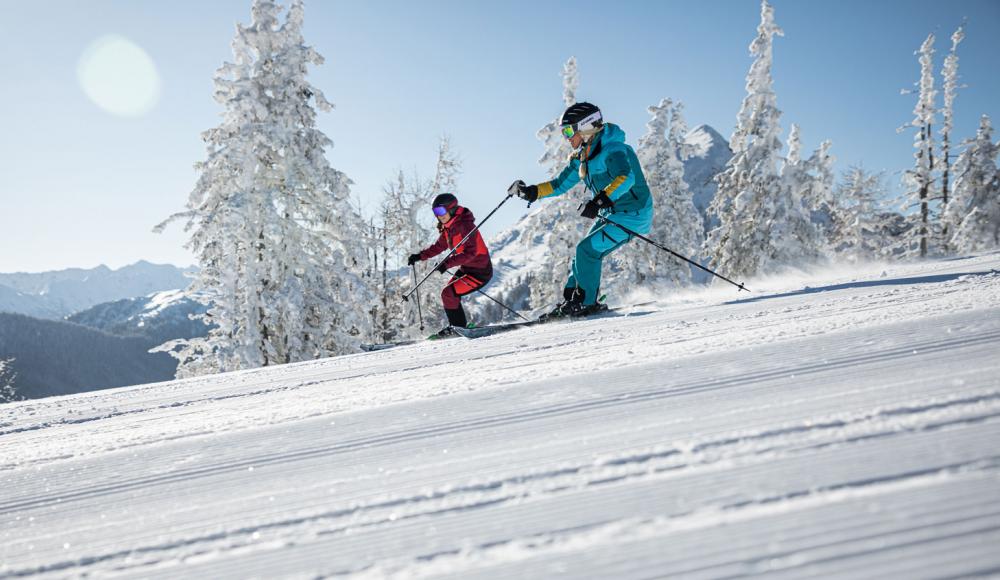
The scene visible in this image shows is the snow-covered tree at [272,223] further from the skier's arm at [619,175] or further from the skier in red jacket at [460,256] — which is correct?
the skier's arm at [619,175]

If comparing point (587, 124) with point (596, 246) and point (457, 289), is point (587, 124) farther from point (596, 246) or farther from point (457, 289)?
point (457, 289)

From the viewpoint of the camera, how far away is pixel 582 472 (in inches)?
41.0

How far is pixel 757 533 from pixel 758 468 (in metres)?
0.22

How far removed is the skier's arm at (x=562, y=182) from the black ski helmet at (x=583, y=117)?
0.42 meters

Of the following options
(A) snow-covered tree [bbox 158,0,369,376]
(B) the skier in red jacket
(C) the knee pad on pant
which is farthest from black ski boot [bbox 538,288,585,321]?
(A) snow-covered tree [bbox 158,0,369,376]

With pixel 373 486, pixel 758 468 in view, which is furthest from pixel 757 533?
pixel 373 486

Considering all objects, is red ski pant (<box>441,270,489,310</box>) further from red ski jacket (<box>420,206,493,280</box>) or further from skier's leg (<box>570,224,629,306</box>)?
skier's leg (<box>570,224,629,306</box>)

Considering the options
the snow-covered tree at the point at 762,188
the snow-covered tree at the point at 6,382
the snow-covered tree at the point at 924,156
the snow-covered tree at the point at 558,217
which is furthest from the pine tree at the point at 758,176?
the snow-covered tree at the point at 6,382

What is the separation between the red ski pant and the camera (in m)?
6.43

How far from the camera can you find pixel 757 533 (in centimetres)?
77

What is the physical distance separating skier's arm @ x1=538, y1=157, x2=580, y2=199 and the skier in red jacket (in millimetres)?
1306

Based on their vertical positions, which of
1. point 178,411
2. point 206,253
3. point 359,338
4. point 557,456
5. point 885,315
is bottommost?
point 359,338

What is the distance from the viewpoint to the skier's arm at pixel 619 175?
4.74m

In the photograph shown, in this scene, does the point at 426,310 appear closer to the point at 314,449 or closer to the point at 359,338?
the point at 359,338
